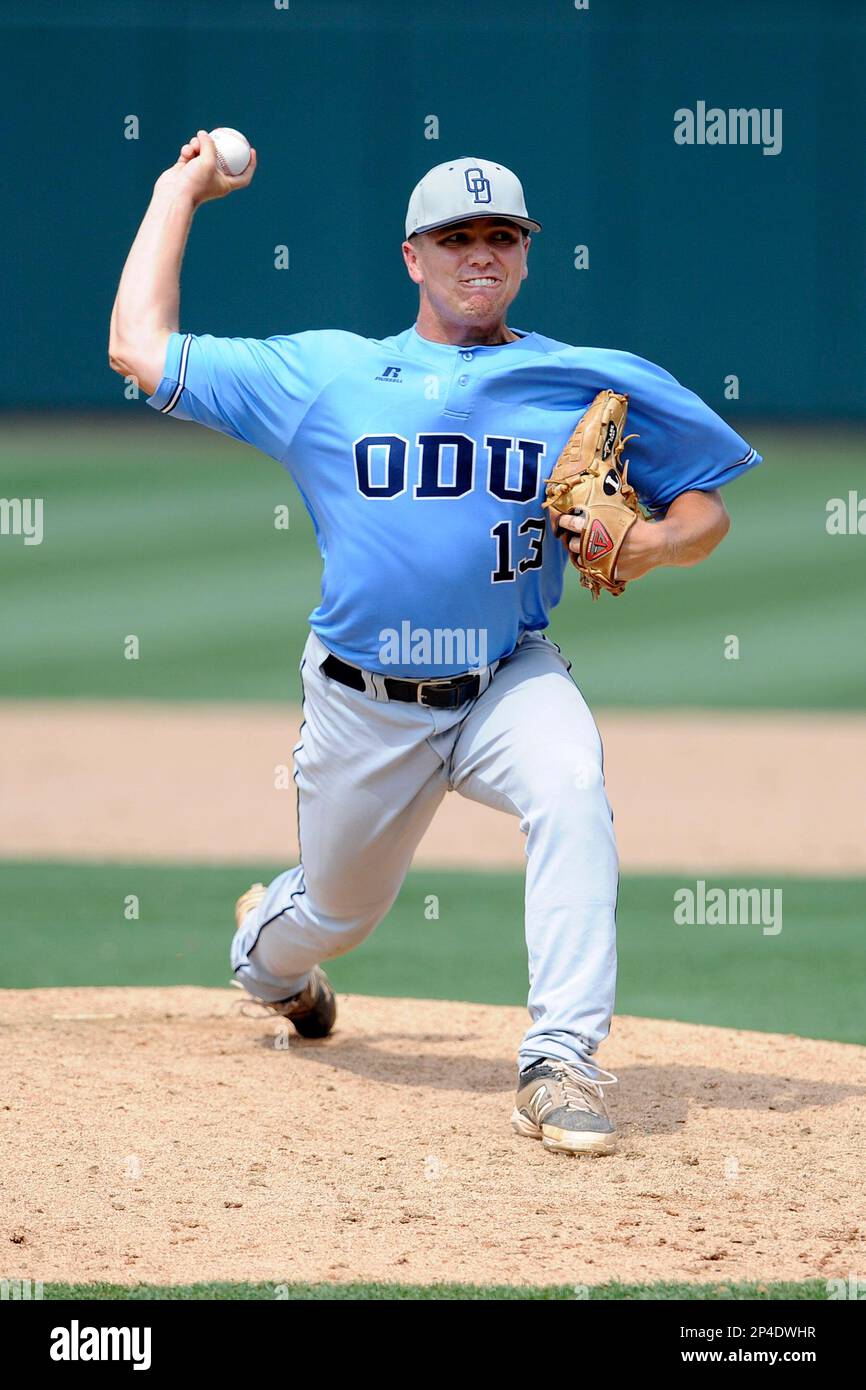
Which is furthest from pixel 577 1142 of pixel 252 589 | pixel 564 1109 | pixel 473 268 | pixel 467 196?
pixel 252 589

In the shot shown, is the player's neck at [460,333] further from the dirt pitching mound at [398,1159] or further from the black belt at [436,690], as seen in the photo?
the dirt pitching mound at [398,1159]

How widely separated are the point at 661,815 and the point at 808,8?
9.78 metres

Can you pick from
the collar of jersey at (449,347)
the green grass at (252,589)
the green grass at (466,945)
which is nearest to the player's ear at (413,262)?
the collar of jersey at (449,347)

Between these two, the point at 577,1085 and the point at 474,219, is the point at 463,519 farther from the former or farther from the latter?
the point at 577,1085

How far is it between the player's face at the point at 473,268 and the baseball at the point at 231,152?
1.63 feet

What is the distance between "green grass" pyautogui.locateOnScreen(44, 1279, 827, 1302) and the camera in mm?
3045

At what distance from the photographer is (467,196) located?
13.1 feet

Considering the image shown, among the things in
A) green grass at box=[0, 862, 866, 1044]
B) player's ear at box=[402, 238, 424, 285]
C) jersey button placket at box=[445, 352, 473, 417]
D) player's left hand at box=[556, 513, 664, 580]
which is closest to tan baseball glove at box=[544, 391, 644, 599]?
player's left hand at box=[556, 513, 664, 580]

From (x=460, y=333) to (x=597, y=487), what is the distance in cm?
49

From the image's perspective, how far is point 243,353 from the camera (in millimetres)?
4098

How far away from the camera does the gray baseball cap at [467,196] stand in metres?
4.00

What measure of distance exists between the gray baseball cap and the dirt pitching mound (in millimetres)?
1909

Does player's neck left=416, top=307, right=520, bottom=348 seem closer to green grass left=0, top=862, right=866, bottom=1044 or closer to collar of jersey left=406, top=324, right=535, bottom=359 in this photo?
collar of jersey left=406, top=324, right=535, bottom=359

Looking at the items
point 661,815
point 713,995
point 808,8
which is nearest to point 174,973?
point 713,995
